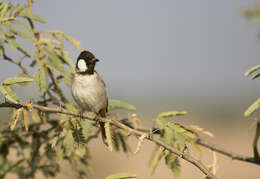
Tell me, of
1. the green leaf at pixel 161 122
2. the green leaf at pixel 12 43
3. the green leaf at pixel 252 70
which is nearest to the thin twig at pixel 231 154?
the green leaf at pixel 161 122

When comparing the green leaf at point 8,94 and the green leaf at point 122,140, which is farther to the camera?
the green leaf at point 122,140

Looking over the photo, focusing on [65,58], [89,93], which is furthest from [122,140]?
[65,58]

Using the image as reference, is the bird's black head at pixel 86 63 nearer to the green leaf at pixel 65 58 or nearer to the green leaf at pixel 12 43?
the green leaf at pixel 65 58

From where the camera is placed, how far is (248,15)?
92.3 inches

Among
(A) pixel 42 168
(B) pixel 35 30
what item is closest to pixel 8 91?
(B) pixel 35 30

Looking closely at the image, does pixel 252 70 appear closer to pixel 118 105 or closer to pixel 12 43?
pixel 118 105

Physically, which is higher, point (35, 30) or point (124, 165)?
point (35, 30)

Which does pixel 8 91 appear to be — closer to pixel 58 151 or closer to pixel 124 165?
pixel 58 151

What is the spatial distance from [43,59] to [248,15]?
1.70 m

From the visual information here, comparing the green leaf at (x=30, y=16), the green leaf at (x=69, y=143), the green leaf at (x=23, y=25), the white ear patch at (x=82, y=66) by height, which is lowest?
the green leaf at (x=69, y=143)

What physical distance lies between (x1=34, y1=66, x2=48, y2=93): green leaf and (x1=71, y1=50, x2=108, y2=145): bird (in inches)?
31.2

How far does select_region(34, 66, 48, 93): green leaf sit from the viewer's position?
3037mm

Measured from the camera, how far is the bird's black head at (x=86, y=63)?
4.02m

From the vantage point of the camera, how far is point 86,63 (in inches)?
160
